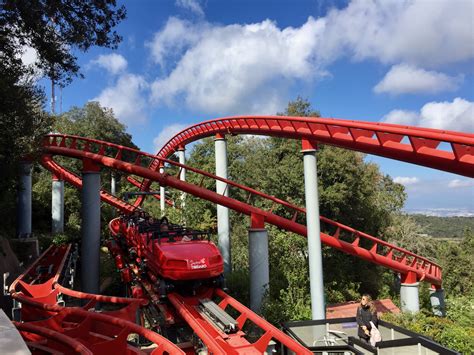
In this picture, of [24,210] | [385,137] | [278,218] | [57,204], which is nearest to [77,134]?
[57,204]

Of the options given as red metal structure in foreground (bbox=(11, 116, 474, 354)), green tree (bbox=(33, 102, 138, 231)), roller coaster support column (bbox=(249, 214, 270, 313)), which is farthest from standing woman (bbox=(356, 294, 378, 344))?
green tree (bbox=(33, 102, 138, 231))

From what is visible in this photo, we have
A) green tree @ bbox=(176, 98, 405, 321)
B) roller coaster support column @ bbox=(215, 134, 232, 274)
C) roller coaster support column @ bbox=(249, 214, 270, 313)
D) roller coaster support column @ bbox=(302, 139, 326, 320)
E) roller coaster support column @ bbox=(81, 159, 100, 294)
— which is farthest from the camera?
green tree @ bbox=(176, 98, 405, 321)

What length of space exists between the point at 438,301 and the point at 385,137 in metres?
11.1

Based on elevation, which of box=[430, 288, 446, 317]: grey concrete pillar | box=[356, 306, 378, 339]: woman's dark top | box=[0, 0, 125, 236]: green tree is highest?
box=[0, 0, 125, 236]: green tree

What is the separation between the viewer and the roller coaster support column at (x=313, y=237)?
9594mm

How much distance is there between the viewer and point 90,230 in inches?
524

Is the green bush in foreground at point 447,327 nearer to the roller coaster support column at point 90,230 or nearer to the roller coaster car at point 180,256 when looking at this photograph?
the roller coaster car at point 180,256

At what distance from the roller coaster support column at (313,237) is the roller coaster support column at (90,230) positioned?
26.4 feet

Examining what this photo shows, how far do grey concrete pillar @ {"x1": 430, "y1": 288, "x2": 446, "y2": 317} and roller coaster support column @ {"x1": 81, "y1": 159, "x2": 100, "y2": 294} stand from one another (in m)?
13.8

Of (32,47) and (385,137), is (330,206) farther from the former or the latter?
(32,47)

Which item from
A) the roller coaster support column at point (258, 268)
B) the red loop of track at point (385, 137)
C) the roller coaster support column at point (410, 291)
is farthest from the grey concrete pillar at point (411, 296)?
the red loop of track at point (385, 137)

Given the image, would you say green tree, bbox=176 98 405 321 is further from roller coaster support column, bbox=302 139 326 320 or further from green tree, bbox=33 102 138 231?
green tree, bbox=33 102 138 231

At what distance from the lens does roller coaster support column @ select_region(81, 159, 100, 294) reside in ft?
43.0

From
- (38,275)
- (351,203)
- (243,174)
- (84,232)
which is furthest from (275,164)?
(38,275)
